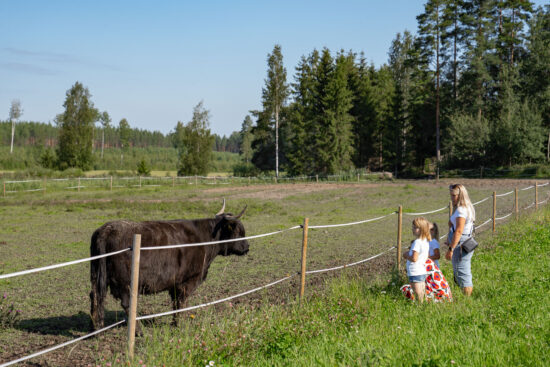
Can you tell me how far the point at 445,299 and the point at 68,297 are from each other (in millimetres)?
5676

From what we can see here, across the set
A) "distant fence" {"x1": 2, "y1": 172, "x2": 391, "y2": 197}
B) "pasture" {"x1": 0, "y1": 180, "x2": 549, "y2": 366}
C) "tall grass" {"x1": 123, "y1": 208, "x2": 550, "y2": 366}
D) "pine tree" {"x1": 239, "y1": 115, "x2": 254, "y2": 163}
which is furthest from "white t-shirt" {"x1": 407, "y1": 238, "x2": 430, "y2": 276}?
"pine tree" {"x1": 239, "y1": 115, "x2": 254, "y2": 163}

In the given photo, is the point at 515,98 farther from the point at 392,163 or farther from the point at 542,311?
the point at 542,311

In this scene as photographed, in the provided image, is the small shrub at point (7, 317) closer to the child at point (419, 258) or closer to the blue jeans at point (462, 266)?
the child at point (419, 258)

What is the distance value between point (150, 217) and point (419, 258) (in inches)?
564

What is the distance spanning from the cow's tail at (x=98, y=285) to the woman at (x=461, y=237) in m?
4.55

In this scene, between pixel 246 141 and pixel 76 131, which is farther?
pixel 246 141

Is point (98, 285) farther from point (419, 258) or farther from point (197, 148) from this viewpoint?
point (197, 148)

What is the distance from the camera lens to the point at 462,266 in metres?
6.50

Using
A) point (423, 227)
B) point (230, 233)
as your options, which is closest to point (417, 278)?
point (423, 227)

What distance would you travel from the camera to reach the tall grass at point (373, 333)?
4012mm

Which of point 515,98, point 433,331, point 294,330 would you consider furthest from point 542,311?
point 515,98

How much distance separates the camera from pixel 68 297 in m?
7.29

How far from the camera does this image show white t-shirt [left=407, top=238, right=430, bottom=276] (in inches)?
233

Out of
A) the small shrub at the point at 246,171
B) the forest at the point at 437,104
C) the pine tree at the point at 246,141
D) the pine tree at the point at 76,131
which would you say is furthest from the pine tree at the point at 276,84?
the pine tree at the point at 246,141
